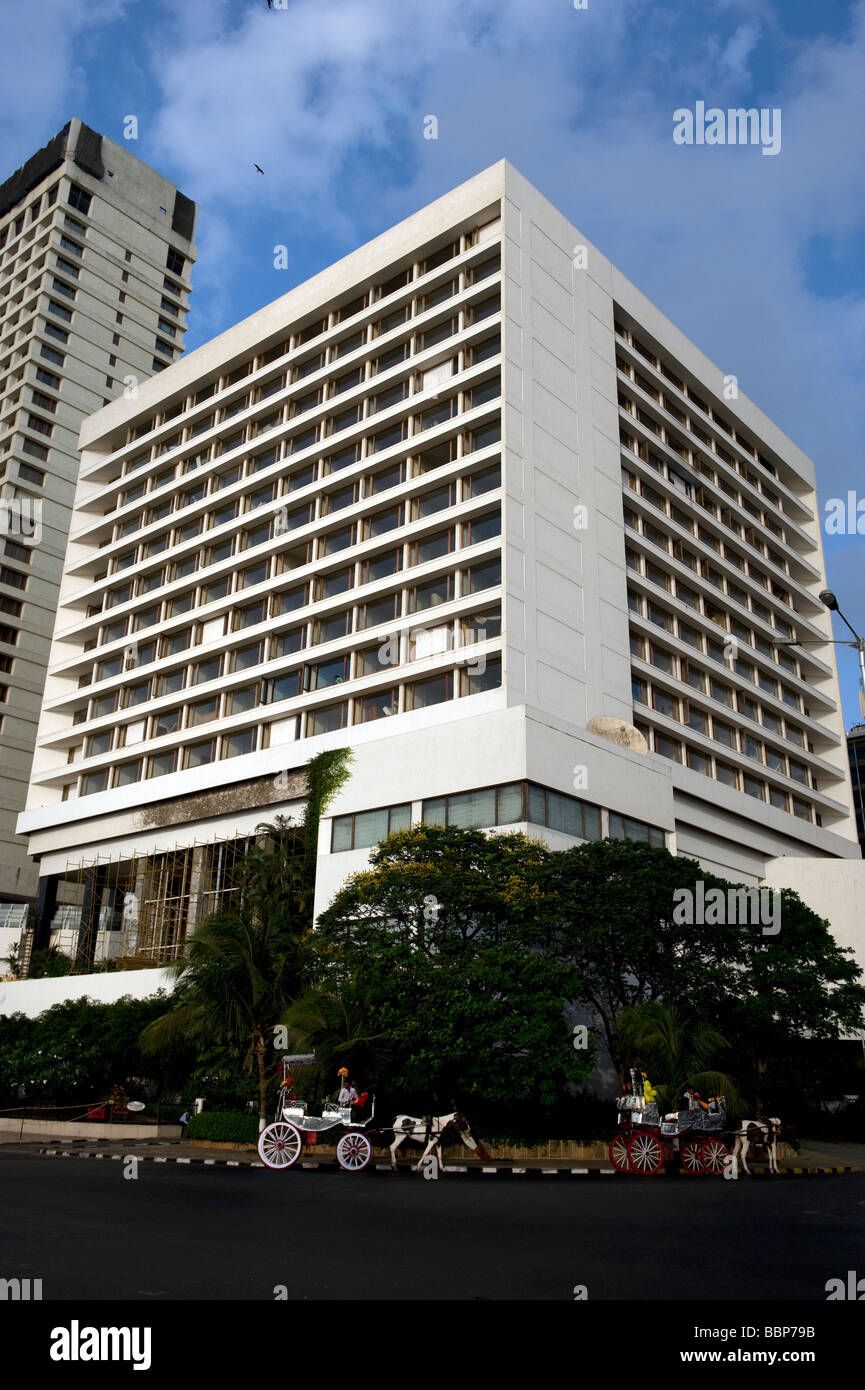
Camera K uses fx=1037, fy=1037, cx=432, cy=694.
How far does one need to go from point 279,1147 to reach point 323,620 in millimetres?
31006

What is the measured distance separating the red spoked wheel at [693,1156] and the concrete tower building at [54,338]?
171ft

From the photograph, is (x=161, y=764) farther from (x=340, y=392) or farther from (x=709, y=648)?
(x=709, y=648)

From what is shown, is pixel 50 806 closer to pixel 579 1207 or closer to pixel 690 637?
pixel 690 637

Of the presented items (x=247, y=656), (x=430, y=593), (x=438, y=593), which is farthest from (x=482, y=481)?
(x=247, y=656)

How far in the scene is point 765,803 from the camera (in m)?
54.4

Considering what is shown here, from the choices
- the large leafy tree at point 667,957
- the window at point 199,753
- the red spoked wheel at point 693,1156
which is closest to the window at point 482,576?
the large leafy tree at point 667,957

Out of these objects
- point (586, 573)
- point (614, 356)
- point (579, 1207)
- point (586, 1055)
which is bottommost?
point (579, 1207)

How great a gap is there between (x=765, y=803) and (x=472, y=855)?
102ft

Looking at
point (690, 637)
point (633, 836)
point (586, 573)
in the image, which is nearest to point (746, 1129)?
point (633, 836)

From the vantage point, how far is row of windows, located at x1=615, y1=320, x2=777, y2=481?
179 feet

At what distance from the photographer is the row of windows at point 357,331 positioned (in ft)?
159

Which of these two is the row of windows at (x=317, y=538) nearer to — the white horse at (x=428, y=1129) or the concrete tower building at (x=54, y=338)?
the concrete tower building at (x=54, y=338)

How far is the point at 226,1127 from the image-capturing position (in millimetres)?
26547

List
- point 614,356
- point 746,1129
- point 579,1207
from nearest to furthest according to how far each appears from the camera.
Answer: point 579,1207
point 746,1129
point 614,356
